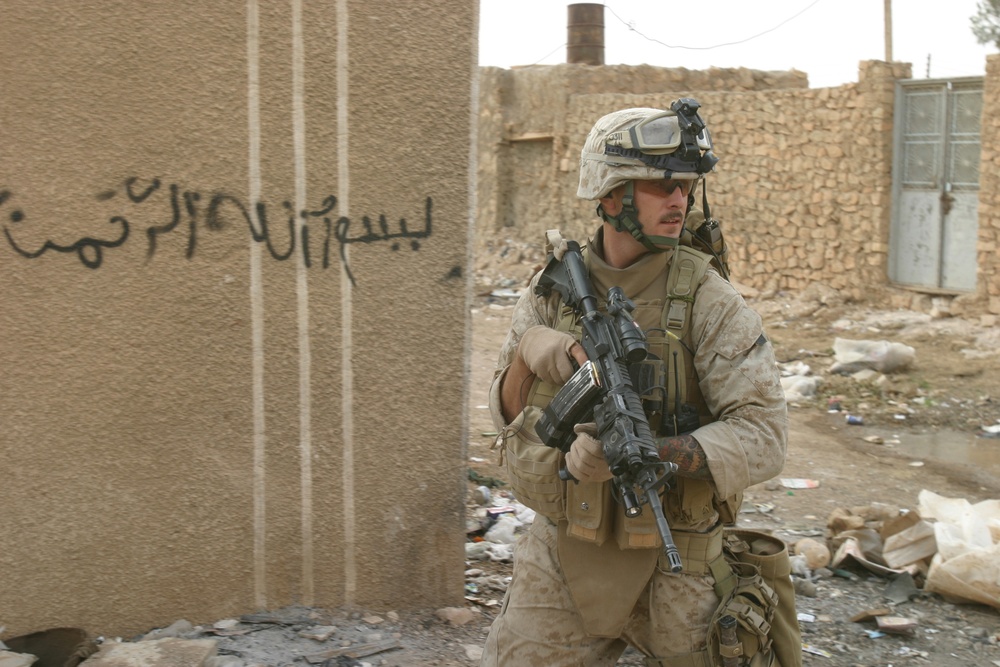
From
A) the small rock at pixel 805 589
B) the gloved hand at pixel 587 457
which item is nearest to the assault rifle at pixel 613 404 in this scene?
the gloved hand at pixel 587 457

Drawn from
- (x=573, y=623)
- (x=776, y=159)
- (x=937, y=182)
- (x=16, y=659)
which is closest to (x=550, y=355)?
(x=573, y=623)

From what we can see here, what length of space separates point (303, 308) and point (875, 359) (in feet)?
20.1

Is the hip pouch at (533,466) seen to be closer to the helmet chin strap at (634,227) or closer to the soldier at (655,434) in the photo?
the soldier at (655,434)

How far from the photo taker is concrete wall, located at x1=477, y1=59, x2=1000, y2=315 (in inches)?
401

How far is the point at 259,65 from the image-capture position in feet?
10.3

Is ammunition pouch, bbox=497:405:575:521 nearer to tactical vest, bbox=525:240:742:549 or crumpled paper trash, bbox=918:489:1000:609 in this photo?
tactical vest, bbox=525:240:742:549

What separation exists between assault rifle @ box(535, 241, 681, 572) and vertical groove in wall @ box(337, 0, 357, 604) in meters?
0.99

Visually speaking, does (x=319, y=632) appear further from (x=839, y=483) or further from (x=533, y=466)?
(x=839, y=483)

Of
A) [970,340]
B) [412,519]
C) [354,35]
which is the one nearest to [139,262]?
[354,35]

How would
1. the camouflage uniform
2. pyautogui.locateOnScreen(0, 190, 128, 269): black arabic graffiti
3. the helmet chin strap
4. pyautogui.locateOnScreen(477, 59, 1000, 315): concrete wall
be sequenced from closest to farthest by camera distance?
the camouflage uniform
the helmet chin strap
pyautogui.locateOnScreen(0, 190, 128, 269): black arabic graffiti
pyautogui.locateOnScreen(477, 59, 1000, 315): concrete wall

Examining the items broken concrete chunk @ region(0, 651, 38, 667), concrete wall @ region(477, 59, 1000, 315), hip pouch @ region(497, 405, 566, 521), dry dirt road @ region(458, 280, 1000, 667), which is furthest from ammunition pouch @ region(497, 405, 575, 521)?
concrete wall @ region(477, 59, 1000, 315)

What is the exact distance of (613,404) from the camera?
2.12 m

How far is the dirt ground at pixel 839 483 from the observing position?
3291 mm

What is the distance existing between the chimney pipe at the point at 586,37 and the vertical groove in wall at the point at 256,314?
12.7 m
